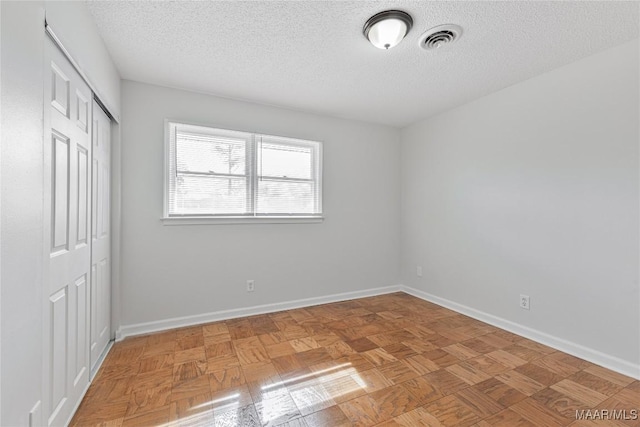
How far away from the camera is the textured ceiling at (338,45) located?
1806mm

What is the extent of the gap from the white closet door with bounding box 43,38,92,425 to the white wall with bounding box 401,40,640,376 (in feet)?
11.7

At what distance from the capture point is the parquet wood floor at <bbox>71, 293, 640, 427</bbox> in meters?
1.66

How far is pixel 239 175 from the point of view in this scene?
10.7ft

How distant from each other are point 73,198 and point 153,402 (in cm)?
134

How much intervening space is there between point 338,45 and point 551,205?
2.34 meters

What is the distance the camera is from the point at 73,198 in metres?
1.63

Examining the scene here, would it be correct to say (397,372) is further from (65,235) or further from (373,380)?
(65,235)

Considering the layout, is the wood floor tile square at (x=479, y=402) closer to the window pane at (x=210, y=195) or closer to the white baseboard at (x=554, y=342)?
the white baseboard at (x=554, y=342)

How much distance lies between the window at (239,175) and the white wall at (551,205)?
5.76 ft

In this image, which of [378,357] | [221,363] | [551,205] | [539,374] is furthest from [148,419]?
[551,205]

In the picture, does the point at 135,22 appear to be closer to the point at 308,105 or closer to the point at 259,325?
the point at 308,105

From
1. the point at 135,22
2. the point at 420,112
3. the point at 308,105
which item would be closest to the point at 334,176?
the point at 308,105

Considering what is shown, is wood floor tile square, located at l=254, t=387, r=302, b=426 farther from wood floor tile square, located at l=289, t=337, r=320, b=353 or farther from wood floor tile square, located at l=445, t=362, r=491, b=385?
wood floor tile square, located at l=445, t=362, r=491, b=385

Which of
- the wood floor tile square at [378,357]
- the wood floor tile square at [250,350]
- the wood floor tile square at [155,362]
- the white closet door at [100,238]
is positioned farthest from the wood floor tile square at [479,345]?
the white closet door at [100,238]
